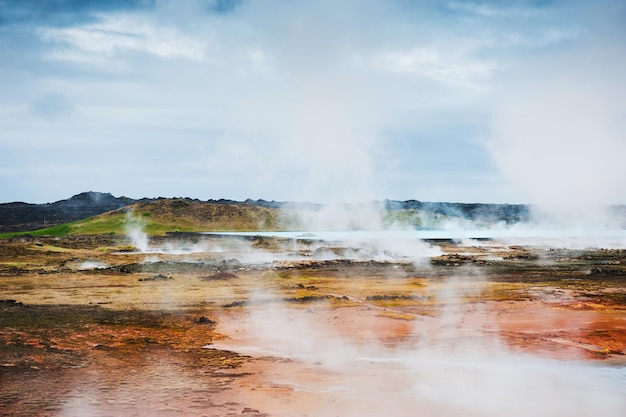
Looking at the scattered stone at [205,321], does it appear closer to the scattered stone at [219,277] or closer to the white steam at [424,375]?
the white steam at [424,375]

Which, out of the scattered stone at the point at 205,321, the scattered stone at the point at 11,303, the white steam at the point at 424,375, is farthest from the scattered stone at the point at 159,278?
the white steam at the point at 424,375

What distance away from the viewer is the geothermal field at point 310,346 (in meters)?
13.9

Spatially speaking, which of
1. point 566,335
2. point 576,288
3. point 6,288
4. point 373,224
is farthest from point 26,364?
point 373,224

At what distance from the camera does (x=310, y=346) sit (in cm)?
2031

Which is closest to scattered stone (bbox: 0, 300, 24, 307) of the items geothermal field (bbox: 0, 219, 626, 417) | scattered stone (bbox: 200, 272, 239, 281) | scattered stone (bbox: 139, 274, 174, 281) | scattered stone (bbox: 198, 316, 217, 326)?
geothermal field (bbox: 0, 219, 626, 417)

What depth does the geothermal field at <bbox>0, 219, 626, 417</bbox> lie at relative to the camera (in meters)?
13.9

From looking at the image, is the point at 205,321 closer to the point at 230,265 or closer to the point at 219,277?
the point at 219,277

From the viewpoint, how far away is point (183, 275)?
46.0 metres

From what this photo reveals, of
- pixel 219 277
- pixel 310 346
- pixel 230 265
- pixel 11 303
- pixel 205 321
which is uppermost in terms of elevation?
pixel 11 303

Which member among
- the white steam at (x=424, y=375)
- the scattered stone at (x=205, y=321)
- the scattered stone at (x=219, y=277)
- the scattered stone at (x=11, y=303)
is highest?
the scattered stone at (x=11, y=303)

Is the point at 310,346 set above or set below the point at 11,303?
below

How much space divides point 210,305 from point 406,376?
16.3 metres

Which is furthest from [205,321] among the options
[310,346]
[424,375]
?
[424,375]

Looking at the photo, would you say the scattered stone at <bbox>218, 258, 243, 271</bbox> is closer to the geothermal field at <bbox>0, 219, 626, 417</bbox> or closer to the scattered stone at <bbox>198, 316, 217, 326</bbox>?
the geothermal field at <bbox>0, 219, 626, 417</bbox>
